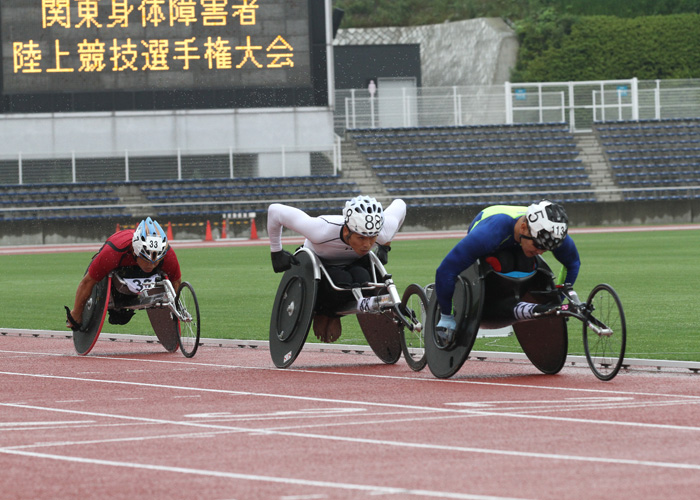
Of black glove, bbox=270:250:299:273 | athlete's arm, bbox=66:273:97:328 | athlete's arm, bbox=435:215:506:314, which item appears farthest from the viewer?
athlete's arm, bbox=66:273:97:328

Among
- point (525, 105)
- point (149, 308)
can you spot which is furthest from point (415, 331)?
point (525, 105)

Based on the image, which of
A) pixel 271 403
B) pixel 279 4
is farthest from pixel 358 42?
pixel 271 403

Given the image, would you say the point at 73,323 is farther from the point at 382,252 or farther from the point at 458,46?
the point at 458,46

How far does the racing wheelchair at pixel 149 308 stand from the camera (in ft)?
45.7

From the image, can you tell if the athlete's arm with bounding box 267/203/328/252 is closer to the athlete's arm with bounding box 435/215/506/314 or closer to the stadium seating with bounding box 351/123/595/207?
→ the athlete's arm with bounding box 435/215/506/314

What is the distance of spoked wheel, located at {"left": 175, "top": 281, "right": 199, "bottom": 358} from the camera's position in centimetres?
1377

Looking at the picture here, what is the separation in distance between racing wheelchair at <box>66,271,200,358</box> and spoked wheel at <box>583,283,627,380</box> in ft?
13.7

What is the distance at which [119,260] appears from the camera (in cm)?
1436

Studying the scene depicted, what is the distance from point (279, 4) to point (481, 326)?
35420 millimetres

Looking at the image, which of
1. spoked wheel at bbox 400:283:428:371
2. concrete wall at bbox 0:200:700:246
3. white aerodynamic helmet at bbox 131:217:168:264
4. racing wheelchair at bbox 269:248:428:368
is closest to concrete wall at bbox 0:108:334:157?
concrete wall at bbox 0:200:700:246

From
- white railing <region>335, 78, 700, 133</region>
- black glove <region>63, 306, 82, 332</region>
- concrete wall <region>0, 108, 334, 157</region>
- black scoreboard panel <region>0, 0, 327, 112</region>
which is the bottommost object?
black glove <region>63, 306, 82, 332</region>

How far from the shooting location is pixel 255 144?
169ft

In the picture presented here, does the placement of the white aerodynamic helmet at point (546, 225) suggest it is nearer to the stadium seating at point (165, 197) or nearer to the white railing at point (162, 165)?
the stadium seating at point (165, 197)

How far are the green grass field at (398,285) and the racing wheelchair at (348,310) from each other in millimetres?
1745
